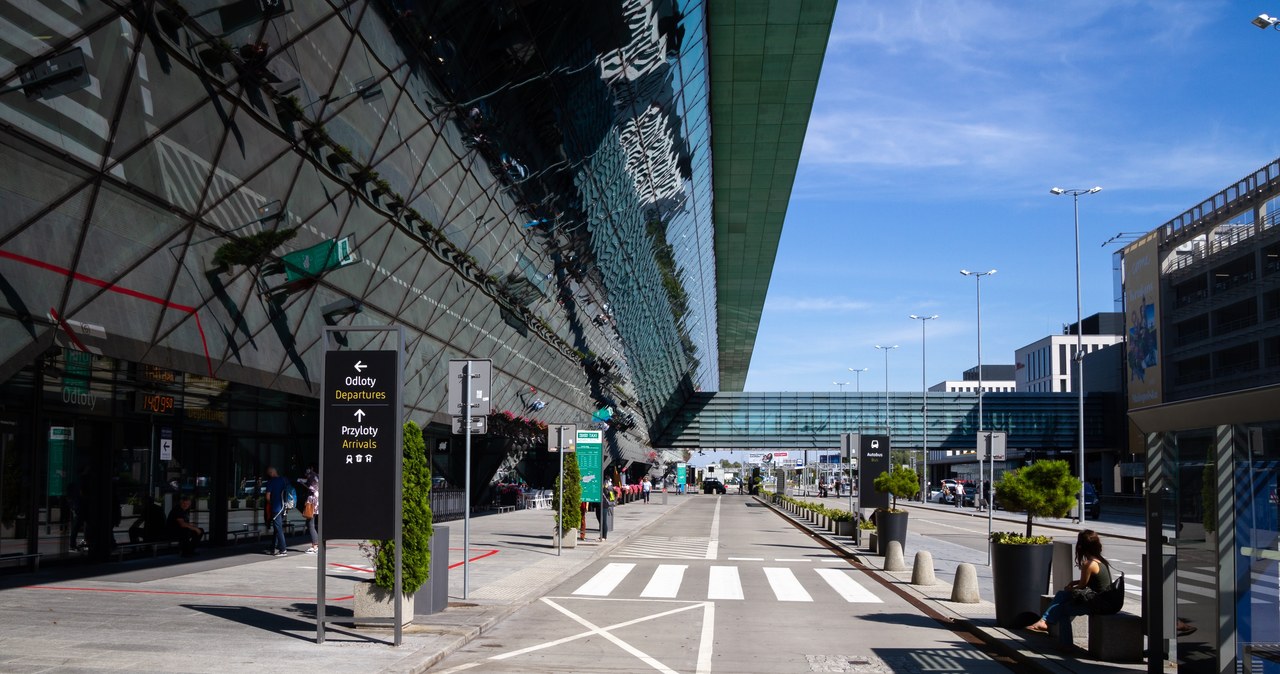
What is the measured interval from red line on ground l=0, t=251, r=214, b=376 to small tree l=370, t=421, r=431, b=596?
5.17 m

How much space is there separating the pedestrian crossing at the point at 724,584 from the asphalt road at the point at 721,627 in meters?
0.02

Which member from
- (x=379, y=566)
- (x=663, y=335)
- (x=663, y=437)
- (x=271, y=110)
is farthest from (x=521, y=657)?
(x=663, y=437)

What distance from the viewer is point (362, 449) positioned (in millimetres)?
11641

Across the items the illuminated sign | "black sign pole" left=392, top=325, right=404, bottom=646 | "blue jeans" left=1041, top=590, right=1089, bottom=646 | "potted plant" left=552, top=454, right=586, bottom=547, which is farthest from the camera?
"potted plant" left=552, top=454, right=586, bottom=547

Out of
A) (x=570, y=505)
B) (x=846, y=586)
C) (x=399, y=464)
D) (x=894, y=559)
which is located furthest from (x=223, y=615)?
(x=570, y=505)

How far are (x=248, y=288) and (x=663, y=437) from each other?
310ft

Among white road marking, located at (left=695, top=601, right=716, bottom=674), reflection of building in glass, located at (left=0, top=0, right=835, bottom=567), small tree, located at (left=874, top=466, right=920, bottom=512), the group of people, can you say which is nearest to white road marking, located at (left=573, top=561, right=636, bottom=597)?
white road marking, located at (left=695, top=601, right=716, bottom=674)

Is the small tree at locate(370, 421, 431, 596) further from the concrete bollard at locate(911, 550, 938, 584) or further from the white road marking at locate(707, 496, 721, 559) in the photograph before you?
the white road marking at locate(707, 496, 721, 559)

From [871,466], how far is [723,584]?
1574 cm

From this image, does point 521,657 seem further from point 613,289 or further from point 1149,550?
point 613,289

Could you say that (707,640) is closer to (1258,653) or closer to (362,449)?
(362,449)

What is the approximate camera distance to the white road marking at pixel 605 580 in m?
17.9

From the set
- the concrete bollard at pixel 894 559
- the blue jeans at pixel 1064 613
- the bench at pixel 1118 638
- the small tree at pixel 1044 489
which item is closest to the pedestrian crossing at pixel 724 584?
the concrete bollard at pixel 894 559

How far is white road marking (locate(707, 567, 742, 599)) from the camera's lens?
1762 centimetres
